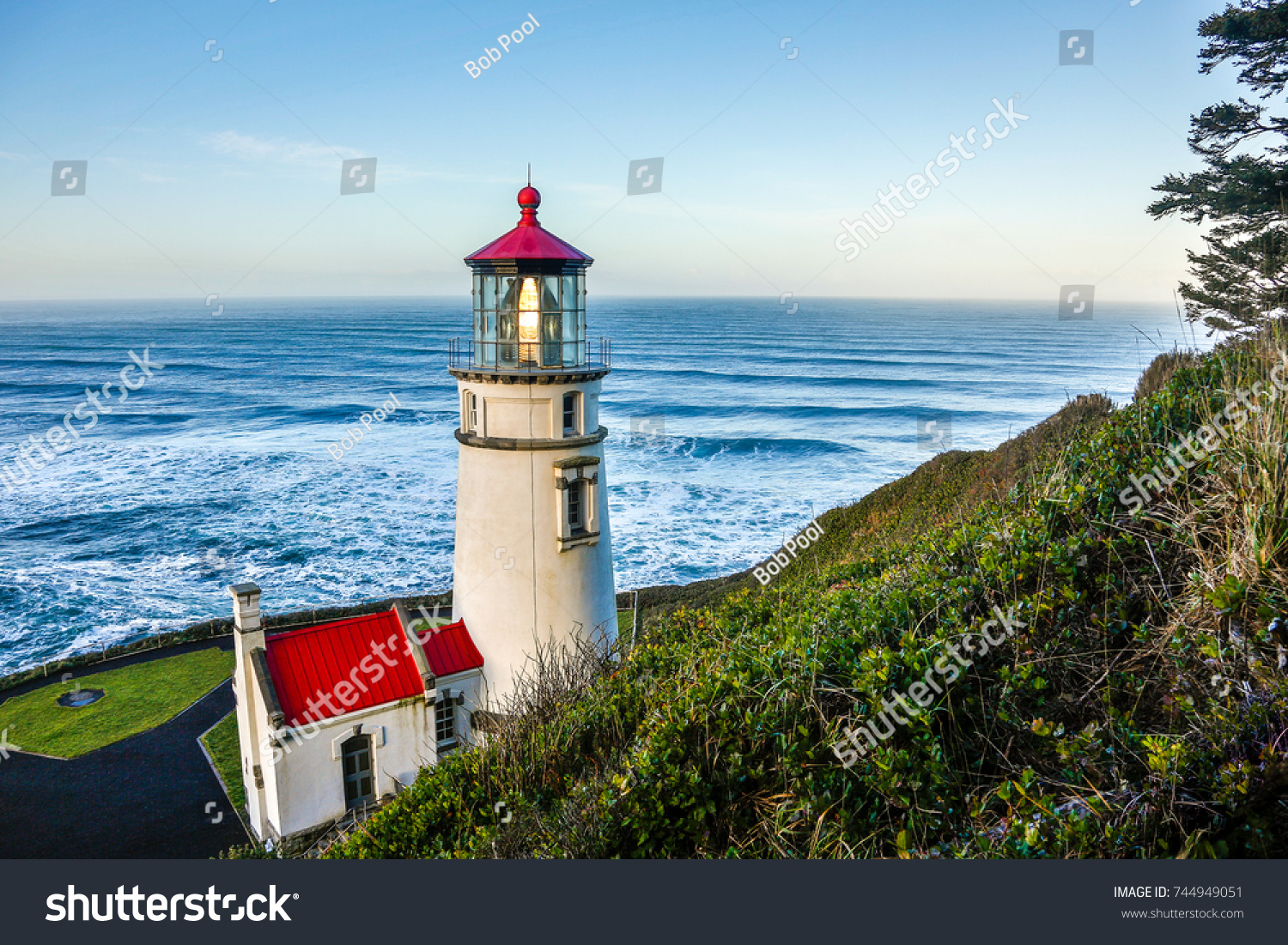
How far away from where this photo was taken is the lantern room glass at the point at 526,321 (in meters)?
9.59

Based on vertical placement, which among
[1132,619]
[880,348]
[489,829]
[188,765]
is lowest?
[188,765]

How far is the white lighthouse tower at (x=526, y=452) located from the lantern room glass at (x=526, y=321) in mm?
13

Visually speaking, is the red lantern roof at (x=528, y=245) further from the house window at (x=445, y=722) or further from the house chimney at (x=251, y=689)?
the house window at (x=445, y=722)

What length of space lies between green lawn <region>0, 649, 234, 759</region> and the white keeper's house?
160 inches

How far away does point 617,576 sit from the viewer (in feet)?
64.2

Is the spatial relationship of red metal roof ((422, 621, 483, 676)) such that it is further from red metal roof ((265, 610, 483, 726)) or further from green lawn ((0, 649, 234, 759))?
green lawn ((0, 649, 234, 759))

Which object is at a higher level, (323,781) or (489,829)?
(489,829)

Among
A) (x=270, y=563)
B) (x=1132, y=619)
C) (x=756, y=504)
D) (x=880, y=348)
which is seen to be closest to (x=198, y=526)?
(x=270, y=563)

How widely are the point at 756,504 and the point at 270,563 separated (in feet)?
48.8

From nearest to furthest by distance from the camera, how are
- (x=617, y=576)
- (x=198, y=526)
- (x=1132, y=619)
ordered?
1. (x=1132, y=619)
2. (x=617, y=576)
3. (x=198, y=526)

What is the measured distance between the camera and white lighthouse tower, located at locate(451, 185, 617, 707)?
9.50 meters

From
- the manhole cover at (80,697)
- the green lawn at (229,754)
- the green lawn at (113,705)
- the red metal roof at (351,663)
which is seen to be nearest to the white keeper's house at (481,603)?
the red metal roof at (351,663)

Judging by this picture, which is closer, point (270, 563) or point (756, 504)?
point (270, 563)

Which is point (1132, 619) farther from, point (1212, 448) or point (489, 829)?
point (489, 829)
